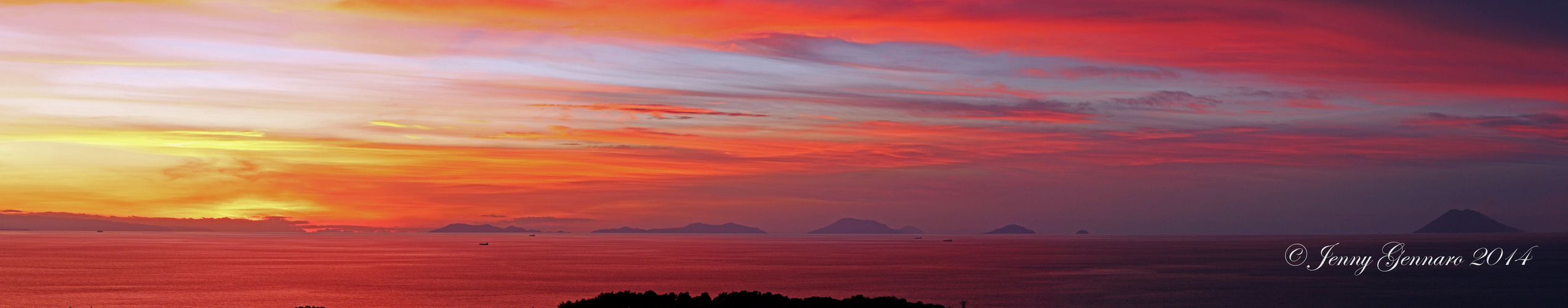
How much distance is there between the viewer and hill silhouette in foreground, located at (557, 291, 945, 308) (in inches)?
1855

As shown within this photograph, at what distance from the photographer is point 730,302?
47.5m

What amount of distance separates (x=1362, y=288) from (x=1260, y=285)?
30.3 ft

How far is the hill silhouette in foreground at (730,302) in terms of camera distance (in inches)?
1855

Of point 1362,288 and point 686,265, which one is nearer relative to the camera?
point 1362,288

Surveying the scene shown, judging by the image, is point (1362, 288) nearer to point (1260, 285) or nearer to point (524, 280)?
point (1260, 285)

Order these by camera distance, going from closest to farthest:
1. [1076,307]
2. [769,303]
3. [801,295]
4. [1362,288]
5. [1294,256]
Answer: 1. [769,303]
2. [1076,307]
3. [801,295]
4. [1362,288]
5. [1294,256]

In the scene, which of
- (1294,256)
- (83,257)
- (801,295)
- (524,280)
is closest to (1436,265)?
(1294,256)

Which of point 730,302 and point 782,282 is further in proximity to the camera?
point 782,282

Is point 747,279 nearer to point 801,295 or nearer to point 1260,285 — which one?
point 801,295

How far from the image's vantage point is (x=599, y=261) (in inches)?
6663

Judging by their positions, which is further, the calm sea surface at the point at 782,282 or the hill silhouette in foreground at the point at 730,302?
the calm sea surface at the point at 782,282

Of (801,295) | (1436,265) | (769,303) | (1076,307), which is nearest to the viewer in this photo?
(769,303)

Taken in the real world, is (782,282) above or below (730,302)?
above

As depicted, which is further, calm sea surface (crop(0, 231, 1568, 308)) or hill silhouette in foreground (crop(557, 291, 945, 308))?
calm sea surface (crop(0, 231, 1568, 308))
